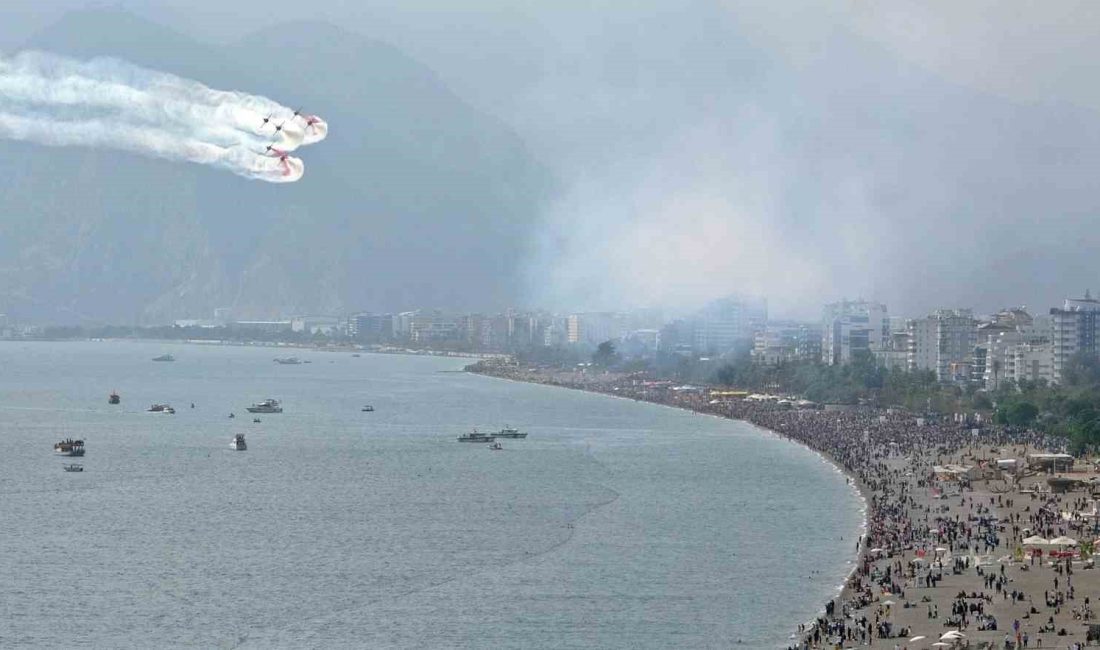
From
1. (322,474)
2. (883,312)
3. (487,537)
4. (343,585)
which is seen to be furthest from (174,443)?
(883,312)

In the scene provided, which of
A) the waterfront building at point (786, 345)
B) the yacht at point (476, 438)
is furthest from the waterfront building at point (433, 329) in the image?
the yacht at point (476, 438)

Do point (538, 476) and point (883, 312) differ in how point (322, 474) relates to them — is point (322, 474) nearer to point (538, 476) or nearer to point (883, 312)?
point (538, 476)

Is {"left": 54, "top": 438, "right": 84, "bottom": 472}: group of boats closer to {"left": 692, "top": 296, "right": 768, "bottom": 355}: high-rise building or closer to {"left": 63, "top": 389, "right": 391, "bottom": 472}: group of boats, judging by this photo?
{"left": 63, "top": 389, "right": 391, "bottom": 472}: group of boats

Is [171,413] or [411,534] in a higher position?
[171,413]

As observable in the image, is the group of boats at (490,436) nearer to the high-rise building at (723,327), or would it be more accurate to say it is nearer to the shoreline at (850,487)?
the shoreline at (850,487)

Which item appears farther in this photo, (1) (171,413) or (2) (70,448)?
(1) (171,413)

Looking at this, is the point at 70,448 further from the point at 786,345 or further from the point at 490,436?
the point at 786,345

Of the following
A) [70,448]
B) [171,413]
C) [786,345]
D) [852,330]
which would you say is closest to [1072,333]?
[852,330]
